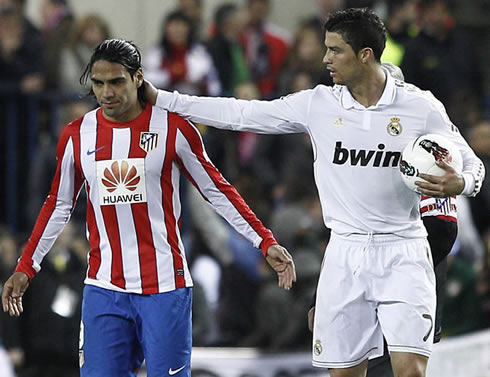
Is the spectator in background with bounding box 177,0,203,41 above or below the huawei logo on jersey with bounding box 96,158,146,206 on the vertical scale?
above

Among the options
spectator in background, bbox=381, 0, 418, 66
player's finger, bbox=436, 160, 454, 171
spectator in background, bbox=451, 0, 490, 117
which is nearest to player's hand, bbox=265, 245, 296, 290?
player's finger, bbox=436, 160, 454, 171

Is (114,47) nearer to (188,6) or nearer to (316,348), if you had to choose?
(316,348)

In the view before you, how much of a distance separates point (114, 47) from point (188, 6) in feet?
20.6

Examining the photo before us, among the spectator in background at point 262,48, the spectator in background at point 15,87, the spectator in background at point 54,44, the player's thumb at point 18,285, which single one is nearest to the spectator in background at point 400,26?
the spectator in background at point 262,48

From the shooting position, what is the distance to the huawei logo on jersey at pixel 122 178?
6.19 m

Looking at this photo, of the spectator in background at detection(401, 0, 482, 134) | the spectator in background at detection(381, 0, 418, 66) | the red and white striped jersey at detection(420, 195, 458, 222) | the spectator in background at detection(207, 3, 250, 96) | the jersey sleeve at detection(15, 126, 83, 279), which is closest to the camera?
the jersey sleeve at detection(15, 126, 83, 279)

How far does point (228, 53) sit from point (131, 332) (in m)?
6.17

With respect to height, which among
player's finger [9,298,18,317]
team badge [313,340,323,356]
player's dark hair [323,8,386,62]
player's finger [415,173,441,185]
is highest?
player's dark hair [323,8,386,62]

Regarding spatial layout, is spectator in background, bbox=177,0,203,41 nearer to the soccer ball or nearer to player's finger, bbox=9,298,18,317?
player's finger, bbox=9,298,18,317

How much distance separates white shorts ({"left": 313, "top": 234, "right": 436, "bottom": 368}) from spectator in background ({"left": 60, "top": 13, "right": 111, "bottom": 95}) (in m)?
5.45

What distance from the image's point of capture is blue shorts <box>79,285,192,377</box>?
618 cm

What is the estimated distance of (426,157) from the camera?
594 centimetres

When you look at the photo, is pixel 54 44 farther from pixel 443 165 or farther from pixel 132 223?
pixel 443 165

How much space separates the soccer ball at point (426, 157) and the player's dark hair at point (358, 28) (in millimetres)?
551
